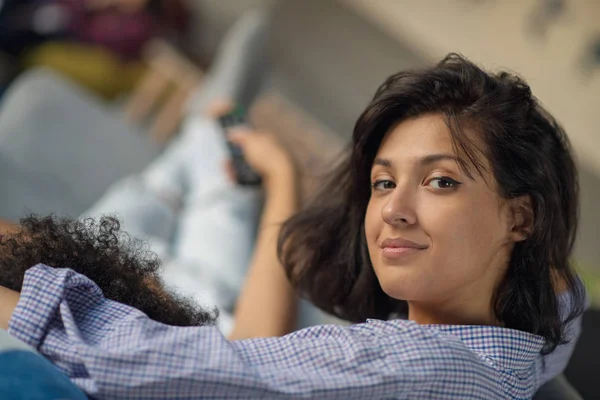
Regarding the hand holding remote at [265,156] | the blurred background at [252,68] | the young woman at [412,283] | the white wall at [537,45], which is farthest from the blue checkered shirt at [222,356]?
the white wall at [537,45]

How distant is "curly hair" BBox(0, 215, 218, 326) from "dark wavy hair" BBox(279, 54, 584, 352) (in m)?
0.24

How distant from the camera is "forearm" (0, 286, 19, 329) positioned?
584mm

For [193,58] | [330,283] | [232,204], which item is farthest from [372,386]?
[193,58]

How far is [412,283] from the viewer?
2.07 ft

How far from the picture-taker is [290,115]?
212 centimetres

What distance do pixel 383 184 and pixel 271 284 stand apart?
1.04 ft

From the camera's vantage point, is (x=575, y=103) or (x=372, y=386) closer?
(x=372, y=386)

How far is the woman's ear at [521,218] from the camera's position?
26.3 inches

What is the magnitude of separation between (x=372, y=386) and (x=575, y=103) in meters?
1.48

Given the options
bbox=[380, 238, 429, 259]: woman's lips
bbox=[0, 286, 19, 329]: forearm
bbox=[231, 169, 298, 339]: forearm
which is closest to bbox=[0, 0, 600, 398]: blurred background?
bbox=[231, 169, 298, 339]: forearm

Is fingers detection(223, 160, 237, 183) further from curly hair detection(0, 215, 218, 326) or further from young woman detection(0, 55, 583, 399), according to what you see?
curly hair detection(0, 215, 218, 326)

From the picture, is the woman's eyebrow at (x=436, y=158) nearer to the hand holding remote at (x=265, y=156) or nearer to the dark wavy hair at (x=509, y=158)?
the dark wavy hair at (x=509, y=158)

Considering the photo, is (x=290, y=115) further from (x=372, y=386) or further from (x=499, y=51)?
(x=372, y=386)

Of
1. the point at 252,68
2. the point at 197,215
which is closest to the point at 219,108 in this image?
the point at 252,68
